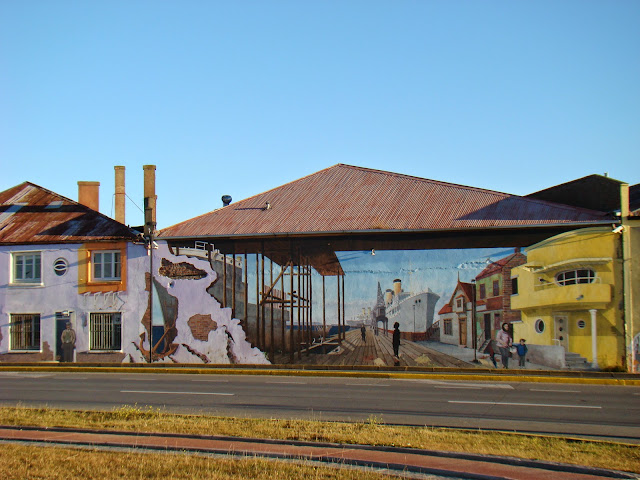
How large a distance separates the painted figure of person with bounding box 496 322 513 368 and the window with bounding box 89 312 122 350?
14.9 metres

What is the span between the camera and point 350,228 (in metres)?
25.9

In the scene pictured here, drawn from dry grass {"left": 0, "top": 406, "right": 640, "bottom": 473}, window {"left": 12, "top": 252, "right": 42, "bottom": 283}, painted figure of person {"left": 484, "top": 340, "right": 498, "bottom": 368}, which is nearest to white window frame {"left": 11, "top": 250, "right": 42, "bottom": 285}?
window {"left": 12, "top": 252, "right": 42, "bottom": 283}

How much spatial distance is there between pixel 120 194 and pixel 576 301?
22804 millimetres

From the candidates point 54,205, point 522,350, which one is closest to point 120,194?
point 54,205

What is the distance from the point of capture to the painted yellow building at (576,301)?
22.9 meters

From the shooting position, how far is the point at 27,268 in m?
28.7

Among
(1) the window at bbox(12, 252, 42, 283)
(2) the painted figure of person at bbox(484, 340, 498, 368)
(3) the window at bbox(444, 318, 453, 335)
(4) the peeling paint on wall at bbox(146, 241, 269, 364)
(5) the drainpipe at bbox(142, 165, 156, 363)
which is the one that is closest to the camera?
(2) the painted figure of person at bbox(484, 340, 498, 368)

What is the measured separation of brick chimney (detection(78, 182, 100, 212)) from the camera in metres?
33.2

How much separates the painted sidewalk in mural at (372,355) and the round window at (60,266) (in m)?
9.79

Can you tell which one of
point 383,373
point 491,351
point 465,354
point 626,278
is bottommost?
point 383,373

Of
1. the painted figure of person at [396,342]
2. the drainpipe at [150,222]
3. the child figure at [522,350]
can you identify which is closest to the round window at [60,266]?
the drainpipe at [150,222]

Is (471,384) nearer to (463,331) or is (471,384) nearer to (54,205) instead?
(463,331)

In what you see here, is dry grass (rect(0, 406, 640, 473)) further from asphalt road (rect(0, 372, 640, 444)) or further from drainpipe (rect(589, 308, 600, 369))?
drainpipe (rect(589, 308, 600, 369))

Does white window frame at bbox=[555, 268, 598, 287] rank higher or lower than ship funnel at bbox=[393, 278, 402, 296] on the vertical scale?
higher
